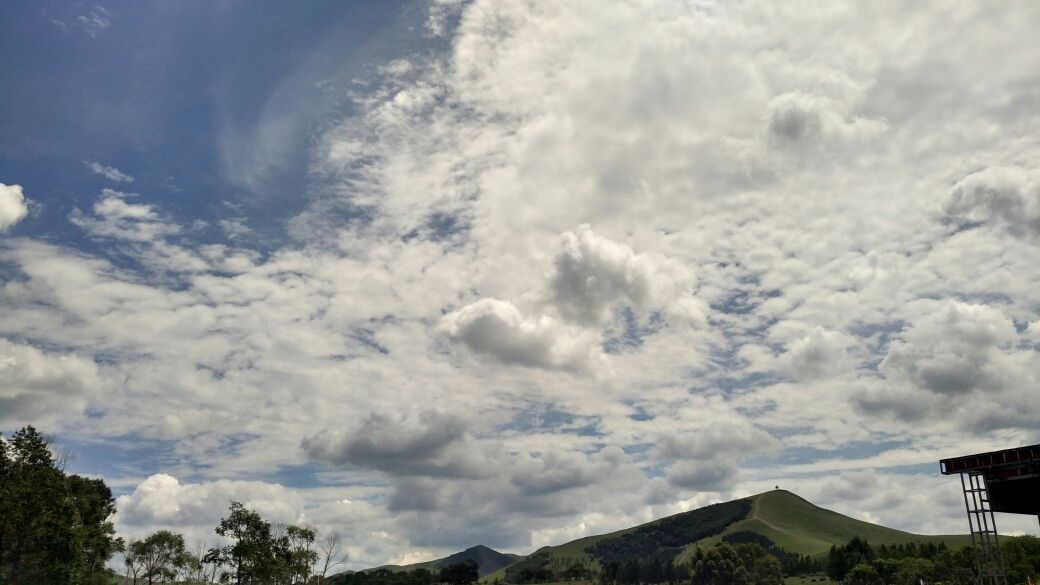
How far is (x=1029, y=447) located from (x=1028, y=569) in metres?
88.7

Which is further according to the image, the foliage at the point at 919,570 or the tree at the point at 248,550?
the foliage at the point at 919,570

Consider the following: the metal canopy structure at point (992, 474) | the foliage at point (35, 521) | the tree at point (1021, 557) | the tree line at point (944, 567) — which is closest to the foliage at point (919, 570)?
the tree line at point (944, 567)

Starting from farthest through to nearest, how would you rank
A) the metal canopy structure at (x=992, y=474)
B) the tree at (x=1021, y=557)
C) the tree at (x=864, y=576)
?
the tree at (x=864, y=576), the tree at (x=1021, y=557), the metal canopy structure at (x=992, y=474)

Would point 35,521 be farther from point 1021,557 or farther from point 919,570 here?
point 919,570

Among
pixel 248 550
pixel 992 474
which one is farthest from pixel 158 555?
pixel 992 474

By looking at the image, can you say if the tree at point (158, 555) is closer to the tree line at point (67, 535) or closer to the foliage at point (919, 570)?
the tree line at point (67, 535)

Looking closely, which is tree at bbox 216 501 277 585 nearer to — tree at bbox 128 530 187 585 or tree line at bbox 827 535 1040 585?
tree at bbox 128 530 187 585

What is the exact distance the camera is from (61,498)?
7256cm

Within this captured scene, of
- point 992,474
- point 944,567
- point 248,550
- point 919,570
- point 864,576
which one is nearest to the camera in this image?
point 992,474

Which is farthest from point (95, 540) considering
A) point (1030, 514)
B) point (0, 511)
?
point (1030, 514)

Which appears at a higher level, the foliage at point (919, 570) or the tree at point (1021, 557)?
the tree at point (1021, 557)

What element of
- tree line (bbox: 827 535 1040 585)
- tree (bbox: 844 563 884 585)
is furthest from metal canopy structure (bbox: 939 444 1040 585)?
tree (bbox: 844 563 884 585)

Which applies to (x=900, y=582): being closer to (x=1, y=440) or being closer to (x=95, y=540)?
(x=95, y=540)

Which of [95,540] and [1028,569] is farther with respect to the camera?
[1028,569]
